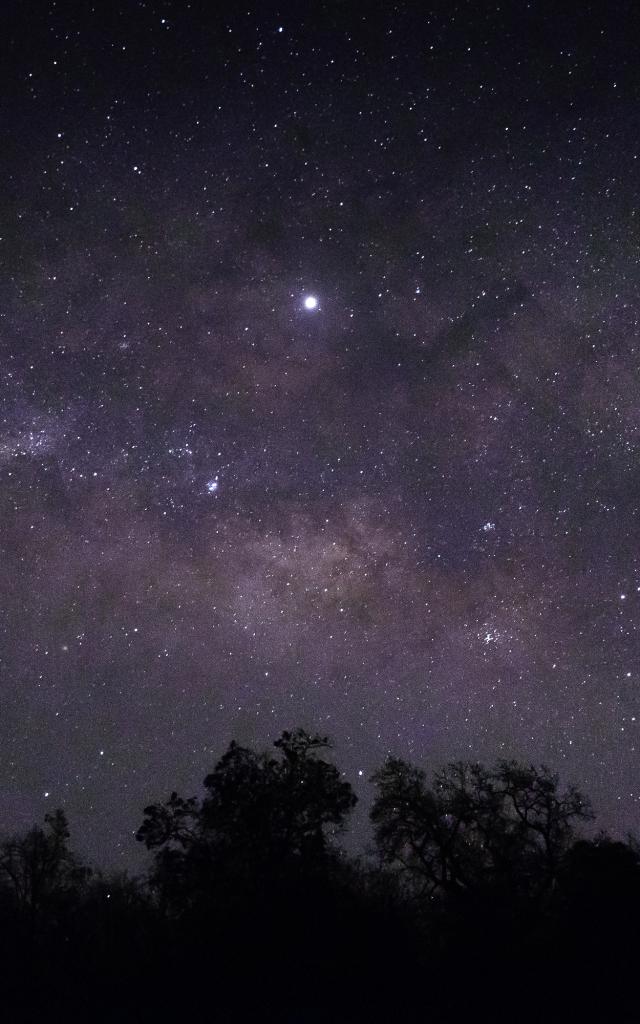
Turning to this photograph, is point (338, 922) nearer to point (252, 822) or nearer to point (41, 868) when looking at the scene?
point (252, 822)

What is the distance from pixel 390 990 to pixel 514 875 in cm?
869

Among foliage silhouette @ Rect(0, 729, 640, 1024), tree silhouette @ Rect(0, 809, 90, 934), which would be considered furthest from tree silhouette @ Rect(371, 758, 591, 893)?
tree silhouette @ Rect(0, 809, 90, 934)

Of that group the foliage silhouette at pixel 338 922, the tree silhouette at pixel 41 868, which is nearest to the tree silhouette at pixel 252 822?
the foliage silhouette at pixel 338 922

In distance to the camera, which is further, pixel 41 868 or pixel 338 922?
pixel 41 868

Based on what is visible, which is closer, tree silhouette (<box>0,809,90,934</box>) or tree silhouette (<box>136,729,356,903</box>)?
tree silhouette (<box>136,729,356,903</box>)

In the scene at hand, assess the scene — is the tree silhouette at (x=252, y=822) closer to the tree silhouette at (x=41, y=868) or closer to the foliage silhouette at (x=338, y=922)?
the foliage silhouette at (x=338, y=922)

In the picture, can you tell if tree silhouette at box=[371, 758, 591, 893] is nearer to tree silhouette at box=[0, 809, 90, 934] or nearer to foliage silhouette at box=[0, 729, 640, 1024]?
foliage silhouette at box=[0, 729, 640, 1024]

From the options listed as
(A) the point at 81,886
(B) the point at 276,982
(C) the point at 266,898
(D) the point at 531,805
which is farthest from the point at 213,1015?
(A) the point at 81,886

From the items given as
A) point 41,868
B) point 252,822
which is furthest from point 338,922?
point 41,868

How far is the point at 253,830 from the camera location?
89.8ft

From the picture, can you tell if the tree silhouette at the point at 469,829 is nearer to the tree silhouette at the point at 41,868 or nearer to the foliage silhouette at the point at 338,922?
the foliage silhouette at the point at 338,922

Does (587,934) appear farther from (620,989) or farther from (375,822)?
(375,822)

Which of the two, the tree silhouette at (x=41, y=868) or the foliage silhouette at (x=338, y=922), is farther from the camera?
the tree silhouette at (x=41, y=868)

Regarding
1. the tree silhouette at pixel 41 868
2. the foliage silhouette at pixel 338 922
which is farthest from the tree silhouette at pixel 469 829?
the tree silhouette at pixel 41 868
